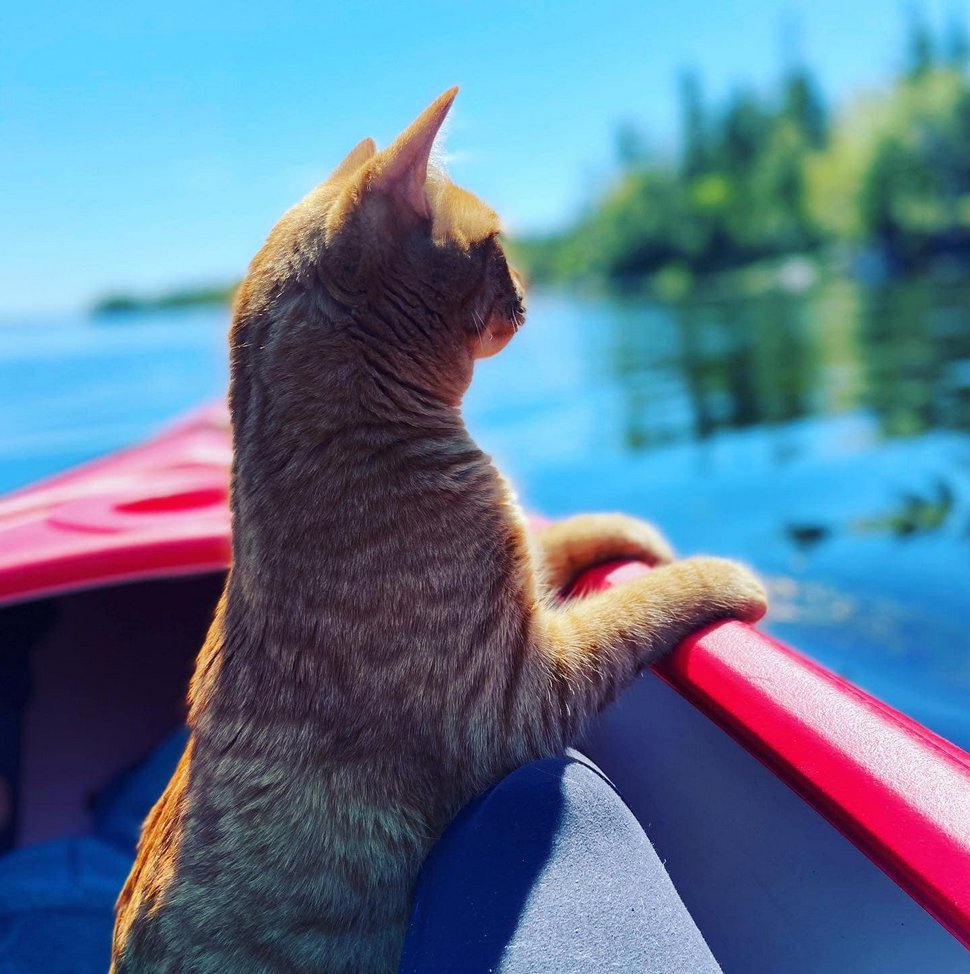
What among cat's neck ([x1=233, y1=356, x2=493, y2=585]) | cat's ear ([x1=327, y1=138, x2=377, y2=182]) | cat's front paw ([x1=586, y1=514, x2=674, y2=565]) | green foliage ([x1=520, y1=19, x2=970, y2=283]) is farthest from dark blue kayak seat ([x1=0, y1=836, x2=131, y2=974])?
green foliage ([x1=520, y1=19, x2=970, y2=283])

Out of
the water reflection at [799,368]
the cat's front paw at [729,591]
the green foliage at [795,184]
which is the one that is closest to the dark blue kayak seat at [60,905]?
the cat's front paw at [729,591]

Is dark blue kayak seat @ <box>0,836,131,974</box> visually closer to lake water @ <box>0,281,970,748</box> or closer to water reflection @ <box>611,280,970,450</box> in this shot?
lake water @ <box>0,281,970,748</box>

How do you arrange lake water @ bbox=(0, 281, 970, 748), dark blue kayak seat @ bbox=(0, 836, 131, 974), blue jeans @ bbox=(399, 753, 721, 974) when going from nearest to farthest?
blue jeans @ bbox=(399, 753, 721, 974)
dark blue kayak seat @ bbox=(0, 836, 131, 974)
lake water @ bbox=(0, 281, 970, 748)

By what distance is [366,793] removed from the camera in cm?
139

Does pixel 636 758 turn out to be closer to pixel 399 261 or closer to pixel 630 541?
pixel 630 541

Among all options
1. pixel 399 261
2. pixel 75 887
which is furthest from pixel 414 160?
pixel 75 887

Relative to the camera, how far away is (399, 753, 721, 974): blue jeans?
1090mm

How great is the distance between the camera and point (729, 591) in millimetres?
1576

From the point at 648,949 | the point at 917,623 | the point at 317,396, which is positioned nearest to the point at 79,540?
the point at 317,396

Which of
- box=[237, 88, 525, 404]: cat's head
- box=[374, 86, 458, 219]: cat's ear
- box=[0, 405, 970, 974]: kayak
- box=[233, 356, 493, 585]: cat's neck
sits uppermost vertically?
box=[374, 86, 458, 219]: cat's ear

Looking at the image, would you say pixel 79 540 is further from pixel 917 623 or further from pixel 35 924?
pixel 917 623

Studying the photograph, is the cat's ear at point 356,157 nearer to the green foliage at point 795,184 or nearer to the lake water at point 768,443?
the lake water at point 768,443

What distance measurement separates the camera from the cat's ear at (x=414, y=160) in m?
1.44

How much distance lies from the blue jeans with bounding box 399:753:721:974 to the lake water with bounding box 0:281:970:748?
1.03 m
